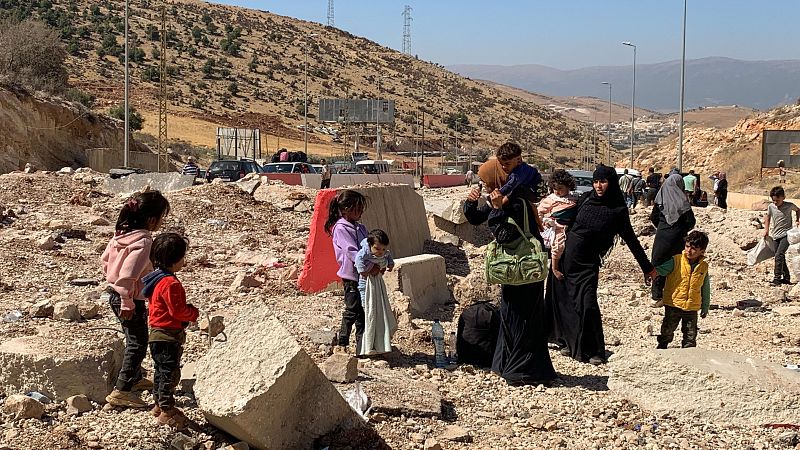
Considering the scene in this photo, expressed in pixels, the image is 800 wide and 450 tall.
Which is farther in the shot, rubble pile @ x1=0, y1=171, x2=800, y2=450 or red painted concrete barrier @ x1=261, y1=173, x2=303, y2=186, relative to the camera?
red painted concrete barrier @ x1=261, y1=173, x2=303, y2=186

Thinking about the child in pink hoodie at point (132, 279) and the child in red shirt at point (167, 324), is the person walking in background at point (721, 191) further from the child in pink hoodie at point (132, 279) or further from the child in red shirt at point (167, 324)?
the child in red shirt at point (167, 324)

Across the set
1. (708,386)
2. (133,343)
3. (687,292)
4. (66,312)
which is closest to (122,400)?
(133,343)

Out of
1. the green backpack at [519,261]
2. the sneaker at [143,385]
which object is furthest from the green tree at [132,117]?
the sneaker at [143,385]

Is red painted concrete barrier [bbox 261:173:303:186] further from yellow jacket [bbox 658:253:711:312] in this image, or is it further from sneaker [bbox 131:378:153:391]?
sneaker [bbox 131:378:153:391]

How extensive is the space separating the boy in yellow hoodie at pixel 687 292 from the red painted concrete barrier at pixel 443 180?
33.6 m

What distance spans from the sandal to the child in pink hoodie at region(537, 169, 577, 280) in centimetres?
368

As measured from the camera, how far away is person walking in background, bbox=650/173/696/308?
917 cm

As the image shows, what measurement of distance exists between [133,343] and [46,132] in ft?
92.2

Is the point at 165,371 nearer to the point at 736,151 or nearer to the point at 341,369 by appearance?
the point at 341,369

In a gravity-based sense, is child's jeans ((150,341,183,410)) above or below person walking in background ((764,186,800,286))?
below

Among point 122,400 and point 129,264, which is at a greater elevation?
point 129,264

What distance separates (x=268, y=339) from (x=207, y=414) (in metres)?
0.51

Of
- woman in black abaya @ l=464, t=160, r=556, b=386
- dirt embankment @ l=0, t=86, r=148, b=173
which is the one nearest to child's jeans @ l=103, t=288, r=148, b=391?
woman in black abaya @ l=464, t=160, r=556, b=386

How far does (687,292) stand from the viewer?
294 inches
